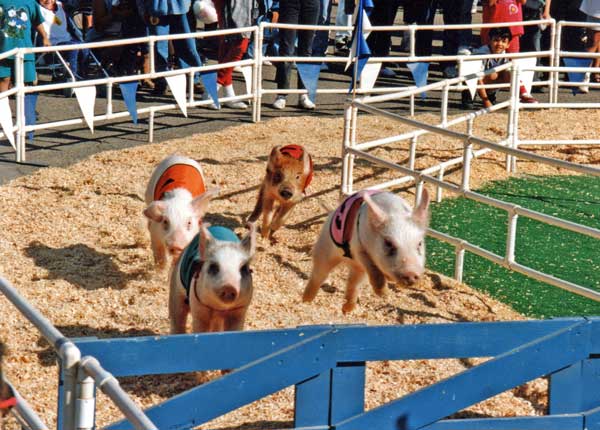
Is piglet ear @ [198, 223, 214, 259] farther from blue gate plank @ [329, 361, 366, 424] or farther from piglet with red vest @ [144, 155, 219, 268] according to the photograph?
blue gate plank @ [329, 361, 366, 424]

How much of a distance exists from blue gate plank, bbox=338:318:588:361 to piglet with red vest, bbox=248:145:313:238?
441 centimetres

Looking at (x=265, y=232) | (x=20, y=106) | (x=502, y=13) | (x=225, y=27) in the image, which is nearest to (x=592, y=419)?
(x=265, y=232)

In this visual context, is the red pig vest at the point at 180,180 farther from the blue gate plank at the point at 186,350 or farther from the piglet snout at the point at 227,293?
the blue gate plank at the point at 186,350

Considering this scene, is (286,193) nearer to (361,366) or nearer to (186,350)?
(361,366)

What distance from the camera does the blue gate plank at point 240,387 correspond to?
455cm

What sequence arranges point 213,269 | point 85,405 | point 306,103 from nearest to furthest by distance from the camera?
point 85,405, point 213,269, point 306,103

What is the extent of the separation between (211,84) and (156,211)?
4.96 m

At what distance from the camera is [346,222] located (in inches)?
289

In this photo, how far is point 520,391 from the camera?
6801mm

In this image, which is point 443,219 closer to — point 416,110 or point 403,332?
point 416,110

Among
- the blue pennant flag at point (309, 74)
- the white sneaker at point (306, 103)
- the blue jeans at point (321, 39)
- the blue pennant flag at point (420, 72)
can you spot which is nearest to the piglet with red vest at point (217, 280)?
the blue pennant flag at point (309, 74)

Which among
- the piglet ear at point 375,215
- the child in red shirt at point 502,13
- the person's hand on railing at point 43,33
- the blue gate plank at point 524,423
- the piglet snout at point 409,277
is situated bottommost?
the blue gate plank at point 524,423

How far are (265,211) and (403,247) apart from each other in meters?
2.90

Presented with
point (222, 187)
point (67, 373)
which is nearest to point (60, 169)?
point (222, 187)
